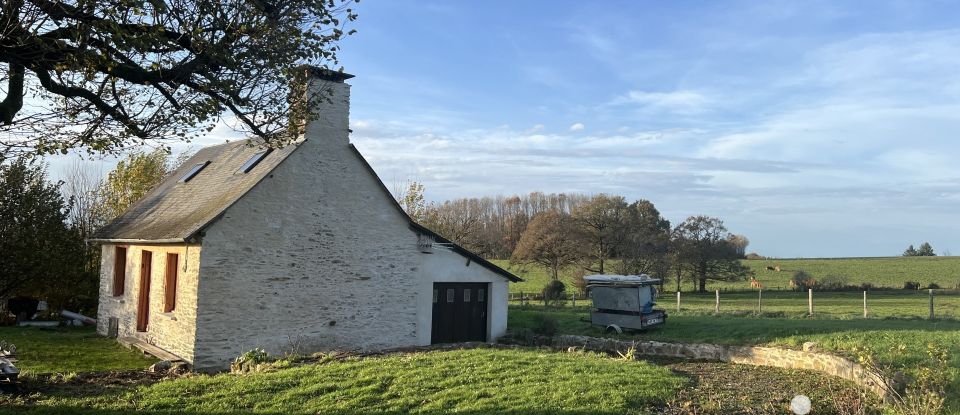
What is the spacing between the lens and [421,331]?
60.5 ft

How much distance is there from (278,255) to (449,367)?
6.71 meters

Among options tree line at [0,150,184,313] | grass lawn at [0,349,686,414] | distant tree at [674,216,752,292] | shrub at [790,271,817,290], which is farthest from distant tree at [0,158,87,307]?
shrub at [790,271,817,290]

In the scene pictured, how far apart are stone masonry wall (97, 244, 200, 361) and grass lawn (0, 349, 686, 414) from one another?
14.7ft

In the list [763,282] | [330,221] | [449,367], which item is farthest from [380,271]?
[763,282]

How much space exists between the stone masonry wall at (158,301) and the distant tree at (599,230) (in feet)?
94.7

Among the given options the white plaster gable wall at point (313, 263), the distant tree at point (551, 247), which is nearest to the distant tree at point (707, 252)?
the distant tree at point (551, 247)

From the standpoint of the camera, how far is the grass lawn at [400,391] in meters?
8.58

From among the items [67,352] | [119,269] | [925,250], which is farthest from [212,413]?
[925,250]

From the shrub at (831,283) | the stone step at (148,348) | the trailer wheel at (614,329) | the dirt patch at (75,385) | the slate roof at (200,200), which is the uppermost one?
the slate roof at (200,200)

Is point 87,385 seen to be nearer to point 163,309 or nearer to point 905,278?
point 163,309

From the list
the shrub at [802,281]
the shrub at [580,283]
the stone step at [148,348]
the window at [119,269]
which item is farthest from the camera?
the shrub at [802,281]

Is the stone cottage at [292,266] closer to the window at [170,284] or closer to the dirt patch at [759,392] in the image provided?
the window at [170,284]

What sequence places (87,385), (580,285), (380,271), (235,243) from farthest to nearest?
(580,285) → (380,271) → (235,243) → (87,385)

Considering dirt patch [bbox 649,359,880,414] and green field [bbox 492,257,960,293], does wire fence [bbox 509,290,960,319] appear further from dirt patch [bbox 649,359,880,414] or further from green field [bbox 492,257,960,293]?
dirt patch [bbox 649,359,880,414]
